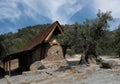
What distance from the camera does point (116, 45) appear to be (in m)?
48.8

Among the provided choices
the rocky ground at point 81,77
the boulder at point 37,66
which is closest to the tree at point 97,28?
the rocky ground at point 81,77

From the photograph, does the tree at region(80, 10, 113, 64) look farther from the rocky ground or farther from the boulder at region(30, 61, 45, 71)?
the boulder at region(30, 61, 45, 71)

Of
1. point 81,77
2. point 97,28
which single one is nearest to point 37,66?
point 97,28

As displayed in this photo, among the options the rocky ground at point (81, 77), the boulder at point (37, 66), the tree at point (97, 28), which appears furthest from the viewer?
the boulder at point (37, 66)

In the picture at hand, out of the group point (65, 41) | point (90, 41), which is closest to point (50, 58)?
point (65, 41)

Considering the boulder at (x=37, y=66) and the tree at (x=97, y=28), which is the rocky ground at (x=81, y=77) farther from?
the tree at (x=97, y=28)

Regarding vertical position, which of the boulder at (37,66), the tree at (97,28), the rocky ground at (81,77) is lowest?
the rocky ground at (81,77)

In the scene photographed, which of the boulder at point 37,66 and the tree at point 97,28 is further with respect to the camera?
the boulder at point 37,66

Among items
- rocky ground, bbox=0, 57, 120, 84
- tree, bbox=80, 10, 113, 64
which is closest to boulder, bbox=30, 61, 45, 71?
rocky ground, bbox=0, 57, 120, 84

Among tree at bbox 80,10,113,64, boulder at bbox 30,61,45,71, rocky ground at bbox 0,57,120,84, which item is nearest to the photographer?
rocky ground at bbox 0,57,120,84

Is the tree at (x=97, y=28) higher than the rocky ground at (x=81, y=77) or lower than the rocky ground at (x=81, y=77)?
higher

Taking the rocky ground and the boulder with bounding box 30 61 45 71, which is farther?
the boulder with bounding box 30 61 45 71

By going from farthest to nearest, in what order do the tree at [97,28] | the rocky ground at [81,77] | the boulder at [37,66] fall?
the boulder at [37,66], the tree at [97,28], the rocky ground at [81,77]

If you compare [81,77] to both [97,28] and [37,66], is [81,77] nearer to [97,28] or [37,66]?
[97,28]
